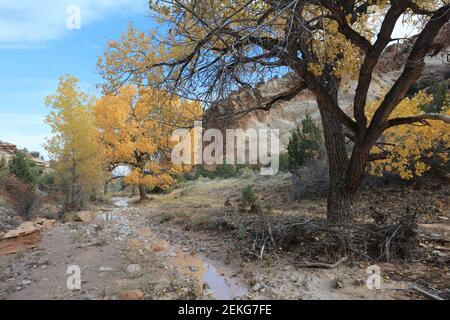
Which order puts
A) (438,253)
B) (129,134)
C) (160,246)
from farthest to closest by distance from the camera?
(129,134) < (160,246) < (438,253)

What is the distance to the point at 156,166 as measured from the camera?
18.9 m

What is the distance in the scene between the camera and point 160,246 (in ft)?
Answer: 23.8

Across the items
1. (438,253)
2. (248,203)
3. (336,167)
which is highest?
(336,167)

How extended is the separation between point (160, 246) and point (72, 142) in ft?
24.9

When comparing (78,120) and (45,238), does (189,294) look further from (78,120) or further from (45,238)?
(78,120)

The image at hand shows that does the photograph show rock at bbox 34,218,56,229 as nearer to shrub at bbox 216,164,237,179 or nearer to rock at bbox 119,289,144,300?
rock at bbox 119,289,144,300

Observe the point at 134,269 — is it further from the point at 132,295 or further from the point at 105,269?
the point at 132,295

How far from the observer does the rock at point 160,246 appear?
7041 mm

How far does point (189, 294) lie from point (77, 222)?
836cm

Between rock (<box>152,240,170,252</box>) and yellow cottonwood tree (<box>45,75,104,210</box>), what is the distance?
672 centimetres

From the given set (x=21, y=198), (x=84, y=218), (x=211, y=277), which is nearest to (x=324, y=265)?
(x=211, y=277)

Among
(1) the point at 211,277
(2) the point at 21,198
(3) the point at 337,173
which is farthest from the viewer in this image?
(2) the point at 21,198

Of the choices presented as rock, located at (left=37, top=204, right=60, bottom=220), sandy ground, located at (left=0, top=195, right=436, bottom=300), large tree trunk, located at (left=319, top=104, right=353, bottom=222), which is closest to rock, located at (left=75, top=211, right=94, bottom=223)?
rock, located at (left=37, top=204, right=60, bottom=220)

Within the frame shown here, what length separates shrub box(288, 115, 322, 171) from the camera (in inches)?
650
